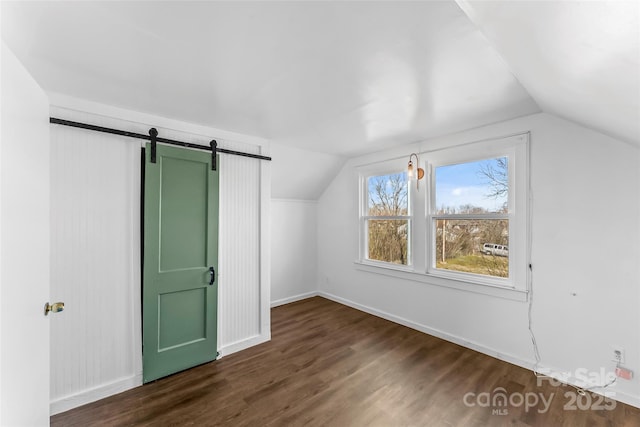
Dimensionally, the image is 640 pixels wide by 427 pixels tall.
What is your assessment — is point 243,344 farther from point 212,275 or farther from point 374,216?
point 374,216

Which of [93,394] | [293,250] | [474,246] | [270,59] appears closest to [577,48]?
[270,59]

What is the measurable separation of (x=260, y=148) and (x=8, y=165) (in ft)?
7.68

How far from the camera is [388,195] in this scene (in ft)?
13.0

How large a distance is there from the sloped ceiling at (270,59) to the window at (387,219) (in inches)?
54.6

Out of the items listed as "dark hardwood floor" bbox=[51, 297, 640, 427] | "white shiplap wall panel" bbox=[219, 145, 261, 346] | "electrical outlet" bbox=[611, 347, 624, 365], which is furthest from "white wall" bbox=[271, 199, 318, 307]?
"electrical outlet" bbox=[611, 347, 624, 365]

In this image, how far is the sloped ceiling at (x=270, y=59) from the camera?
121cm

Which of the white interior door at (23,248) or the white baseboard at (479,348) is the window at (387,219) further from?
the white interior door at (23,248)

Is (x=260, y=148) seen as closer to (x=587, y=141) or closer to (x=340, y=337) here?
(x=340, y=337)

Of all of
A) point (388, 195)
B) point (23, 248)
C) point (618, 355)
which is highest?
point (388, 195)

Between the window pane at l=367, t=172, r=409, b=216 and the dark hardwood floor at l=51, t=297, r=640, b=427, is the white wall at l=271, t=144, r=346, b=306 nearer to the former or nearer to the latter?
the window pane at l=367, t=172, r=409, b=216

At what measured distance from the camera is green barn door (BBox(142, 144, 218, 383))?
2.33m

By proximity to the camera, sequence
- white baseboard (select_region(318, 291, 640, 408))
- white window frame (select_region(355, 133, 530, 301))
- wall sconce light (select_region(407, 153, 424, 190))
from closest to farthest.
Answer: white baseboard (select_region(318, 291, 640, 408)) → white window frame (select_region(355, 133, 530, 301)) → wall sconce light (select_region(407, 153, 424, 190))

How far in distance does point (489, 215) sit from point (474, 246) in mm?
410

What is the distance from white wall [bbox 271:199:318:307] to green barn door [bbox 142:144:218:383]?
1.74 meters
